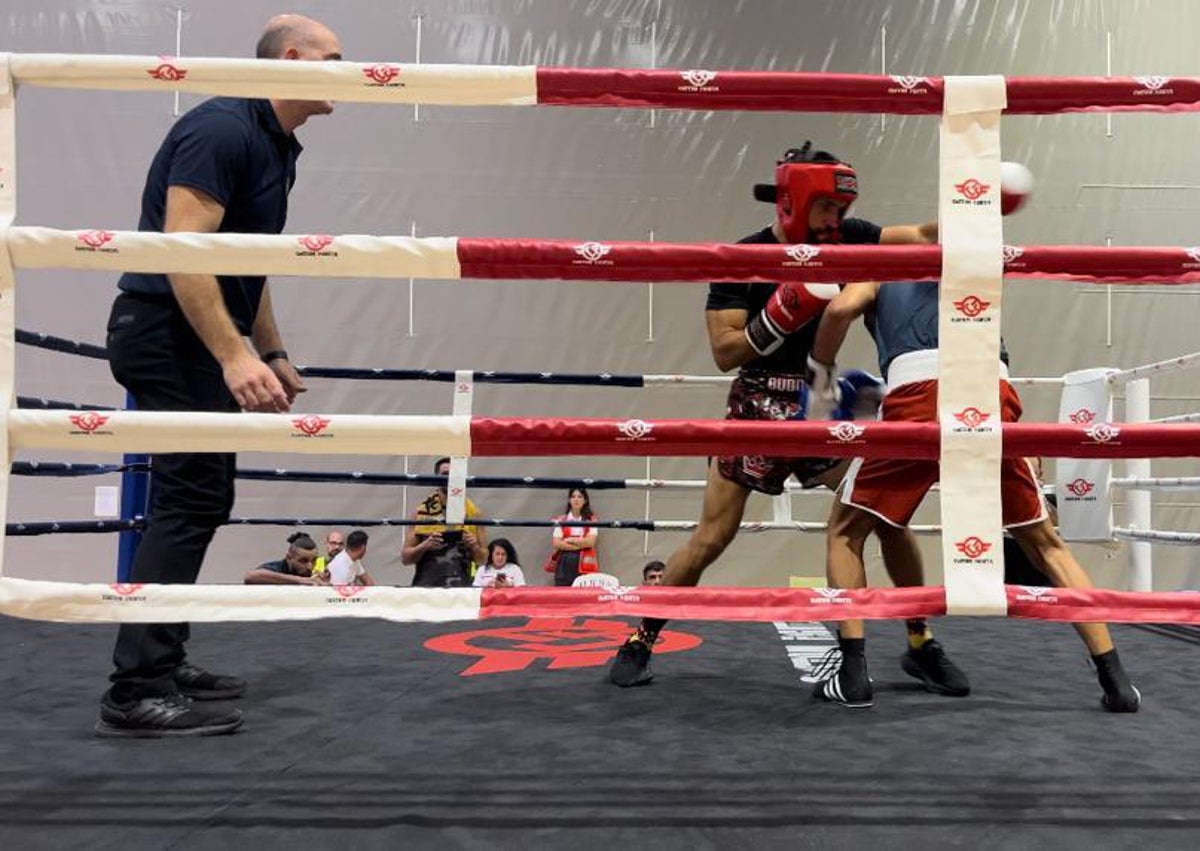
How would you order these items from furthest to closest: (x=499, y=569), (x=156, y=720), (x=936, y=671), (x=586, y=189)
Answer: (x=586, y=189) → (x=499, y=569) → (x=936, y=671) → (x=156, y=720)

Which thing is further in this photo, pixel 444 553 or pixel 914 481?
pixel 444 553

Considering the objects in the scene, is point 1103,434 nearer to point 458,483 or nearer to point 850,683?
point 850,683

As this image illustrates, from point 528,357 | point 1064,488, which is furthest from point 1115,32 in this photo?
point 528,357

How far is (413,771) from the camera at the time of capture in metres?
1.27

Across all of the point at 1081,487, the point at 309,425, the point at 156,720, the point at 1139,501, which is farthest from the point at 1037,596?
the point at 1139,501

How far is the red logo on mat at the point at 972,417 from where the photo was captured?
1.26 m

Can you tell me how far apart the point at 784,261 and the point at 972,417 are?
35 cm

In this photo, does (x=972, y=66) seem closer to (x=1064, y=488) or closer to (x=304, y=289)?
(x=1064, y=488)

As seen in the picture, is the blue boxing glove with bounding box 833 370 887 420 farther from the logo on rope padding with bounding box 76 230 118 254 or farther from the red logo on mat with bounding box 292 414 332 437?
the logo on rope padding with bounding box 76 230 118 254

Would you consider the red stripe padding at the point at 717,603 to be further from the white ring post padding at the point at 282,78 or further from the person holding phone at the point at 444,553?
the person holding phone at the point at 444,553

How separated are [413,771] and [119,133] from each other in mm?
5385

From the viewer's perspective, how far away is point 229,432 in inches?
47.8

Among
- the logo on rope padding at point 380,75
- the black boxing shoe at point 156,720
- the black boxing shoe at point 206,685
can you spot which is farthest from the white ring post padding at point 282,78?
the black boxing shoe at point 206,685

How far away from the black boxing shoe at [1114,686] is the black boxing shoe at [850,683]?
433 mm
